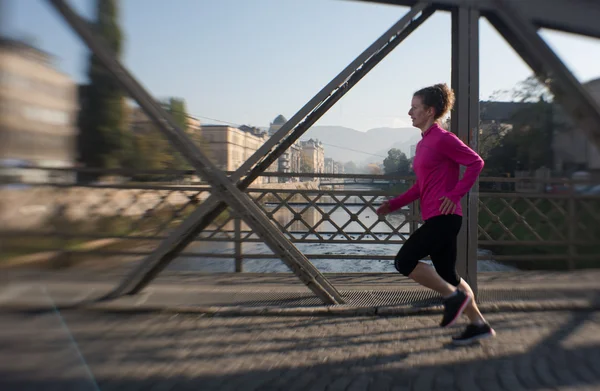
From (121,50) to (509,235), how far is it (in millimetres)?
5757

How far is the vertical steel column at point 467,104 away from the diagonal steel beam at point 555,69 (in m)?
0.31

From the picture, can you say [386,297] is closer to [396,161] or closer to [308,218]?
[396,161]

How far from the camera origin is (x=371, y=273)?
6.17 meters

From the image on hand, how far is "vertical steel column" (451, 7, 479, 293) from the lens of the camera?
4.21 meters

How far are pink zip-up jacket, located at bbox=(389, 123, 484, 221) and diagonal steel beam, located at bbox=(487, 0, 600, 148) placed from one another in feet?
5.26

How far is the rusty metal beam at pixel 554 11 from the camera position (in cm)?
423

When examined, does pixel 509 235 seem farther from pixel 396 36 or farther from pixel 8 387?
pixel 8 387

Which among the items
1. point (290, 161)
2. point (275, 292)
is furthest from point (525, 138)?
point (275, 292)

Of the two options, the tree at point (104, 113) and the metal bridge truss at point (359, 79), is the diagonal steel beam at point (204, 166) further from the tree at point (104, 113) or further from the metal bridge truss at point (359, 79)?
the tree at point (104, 113)

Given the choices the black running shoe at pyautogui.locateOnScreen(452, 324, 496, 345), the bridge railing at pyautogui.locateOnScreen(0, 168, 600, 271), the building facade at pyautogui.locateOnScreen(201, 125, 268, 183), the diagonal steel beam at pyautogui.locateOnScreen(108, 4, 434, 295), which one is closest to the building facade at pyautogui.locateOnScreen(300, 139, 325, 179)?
the bridge railing at pyautogui.locateOnScreen(0, 168, 600, 271)

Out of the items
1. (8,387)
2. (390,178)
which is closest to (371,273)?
(390,178)

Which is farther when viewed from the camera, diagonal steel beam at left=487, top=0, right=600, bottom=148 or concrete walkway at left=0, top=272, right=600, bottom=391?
diagonal steel beam at left=487, top=0, right=600, bottom=148

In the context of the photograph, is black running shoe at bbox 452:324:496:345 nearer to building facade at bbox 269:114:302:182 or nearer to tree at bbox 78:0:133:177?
building facade at bbox 269:114:302:182

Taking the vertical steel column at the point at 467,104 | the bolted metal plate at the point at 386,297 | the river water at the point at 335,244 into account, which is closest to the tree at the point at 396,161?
the river water at the point at 335,244
